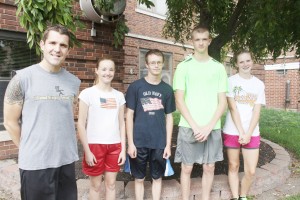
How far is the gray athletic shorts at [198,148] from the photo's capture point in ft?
11.0

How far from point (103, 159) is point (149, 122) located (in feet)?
1.97

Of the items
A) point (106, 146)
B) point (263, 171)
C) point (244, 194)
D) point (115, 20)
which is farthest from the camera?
point (115, 20)

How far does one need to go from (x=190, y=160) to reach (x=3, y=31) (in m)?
3.67

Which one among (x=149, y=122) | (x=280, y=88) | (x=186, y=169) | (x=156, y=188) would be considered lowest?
(x=156, y=188)

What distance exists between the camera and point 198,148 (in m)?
3.38

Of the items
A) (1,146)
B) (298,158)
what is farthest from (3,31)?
(298,158)

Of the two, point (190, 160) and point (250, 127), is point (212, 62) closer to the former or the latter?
point (250, 127)

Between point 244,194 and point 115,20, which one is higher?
point 115,20

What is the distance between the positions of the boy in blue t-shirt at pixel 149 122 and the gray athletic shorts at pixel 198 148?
0.57ft

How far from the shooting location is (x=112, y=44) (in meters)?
Answer: 6.32

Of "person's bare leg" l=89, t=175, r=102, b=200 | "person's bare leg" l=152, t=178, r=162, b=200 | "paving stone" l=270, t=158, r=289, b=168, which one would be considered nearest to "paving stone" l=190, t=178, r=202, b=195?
"person's bare leg" l=152, t=178, r=162, b=200

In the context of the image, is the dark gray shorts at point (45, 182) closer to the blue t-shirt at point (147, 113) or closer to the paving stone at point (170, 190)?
the blue t-shirt at point (147, 113)

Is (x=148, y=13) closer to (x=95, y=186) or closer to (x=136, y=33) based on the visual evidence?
(x=136, y=33)

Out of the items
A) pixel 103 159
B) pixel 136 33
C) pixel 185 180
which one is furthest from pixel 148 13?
pixel 103 159
